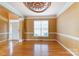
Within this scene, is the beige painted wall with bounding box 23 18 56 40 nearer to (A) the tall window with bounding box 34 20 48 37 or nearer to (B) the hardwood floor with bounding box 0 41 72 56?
(A) the tall window with bounding box 34 20 48 37

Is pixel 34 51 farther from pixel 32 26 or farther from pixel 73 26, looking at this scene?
pixel 32 26

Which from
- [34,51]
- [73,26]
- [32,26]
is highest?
[32,26]

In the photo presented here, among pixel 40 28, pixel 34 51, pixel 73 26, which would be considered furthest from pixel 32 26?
pixel 73 26

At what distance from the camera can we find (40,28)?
12461 millimetres

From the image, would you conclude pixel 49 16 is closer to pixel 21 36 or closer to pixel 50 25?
pixel 50 25

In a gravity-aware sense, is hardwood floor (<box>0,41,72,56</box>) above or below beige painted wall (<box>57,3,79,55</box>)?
below

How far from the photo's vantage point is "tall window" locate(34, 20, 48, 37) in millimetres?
12289

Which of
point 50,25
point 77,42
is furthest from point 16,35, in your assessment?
point 77,42

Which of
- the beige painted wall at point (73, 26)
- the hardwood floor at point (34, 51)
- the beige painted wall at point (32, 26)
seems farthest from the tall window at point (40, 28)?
the beige painted wall at point (73, 26)

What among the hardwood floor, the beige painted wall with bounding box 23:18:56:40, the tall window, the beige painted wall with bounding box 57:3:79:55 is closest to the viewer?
the beige painted wall with bounding box 57:3:79:55

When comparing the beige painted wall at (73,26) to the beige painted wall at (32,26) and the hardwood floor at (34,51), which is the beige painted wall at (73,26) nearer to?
the hardwood floor at (34,51)

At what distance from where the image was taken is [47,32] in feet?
40.2

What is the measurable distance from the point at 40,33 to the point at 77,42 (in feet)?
25.8

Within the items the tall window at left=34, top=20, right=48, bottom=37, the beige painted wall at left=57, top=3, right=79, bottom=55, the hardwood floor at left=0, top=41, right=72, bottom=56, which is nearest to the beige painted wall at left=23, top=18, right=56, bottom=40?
the tall window at left=34, top=20, right=48, bottom=37
